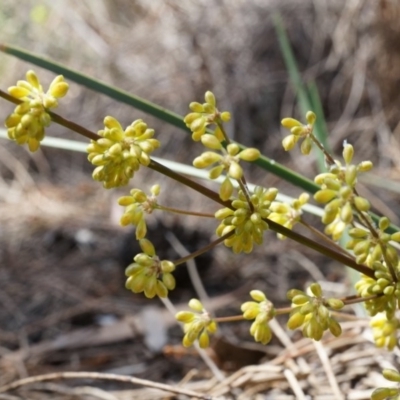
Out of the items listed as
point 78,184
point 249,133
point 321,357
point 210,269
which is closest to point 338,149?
point 249,133

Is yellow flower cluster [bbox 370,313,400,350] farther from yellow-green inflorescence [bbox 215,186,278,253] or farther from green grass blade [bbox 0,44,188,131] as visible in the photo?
green grass blade [bbox 0,44,188,131]

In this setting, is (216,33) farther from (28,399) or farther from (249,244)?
(249,244)

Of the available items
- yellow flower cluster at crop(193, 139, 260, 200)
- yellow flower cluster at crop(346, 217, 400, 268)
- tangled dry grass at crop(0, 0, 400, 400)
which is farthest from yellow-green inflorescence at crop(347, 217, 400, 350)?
tangled dry grass at crop(0, 0, 400, 400)

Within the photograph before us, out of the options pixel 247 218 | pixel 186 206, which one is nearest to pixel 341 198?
pixel 247 218

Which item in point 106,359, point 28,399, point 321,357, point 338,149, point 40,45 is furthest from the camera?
point 40,45

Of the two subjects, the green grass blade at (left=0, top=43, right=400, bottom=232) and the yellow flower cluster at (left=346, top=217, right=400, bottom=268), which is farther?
the green grass blade at (left=0, top=43, right=400, bottom=232)

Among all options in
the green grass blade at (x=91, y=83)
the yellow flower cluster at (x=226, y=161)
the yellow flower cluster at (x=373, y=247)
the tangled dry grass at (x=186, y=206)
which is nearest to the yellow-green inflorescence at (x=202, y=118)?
the yellow flower cluster at (x=226, y=161)

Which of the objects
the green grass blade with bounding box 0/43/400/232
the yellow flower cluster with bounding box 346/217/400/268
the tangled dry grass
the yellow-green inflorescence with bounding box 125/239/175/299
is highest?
the green grass blade with bounding box 0/43/400/232

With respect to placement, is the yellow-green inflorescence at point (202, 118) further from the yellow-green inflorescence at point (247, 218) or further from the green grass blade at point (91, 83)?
the green grass blade at point (91, 83)
